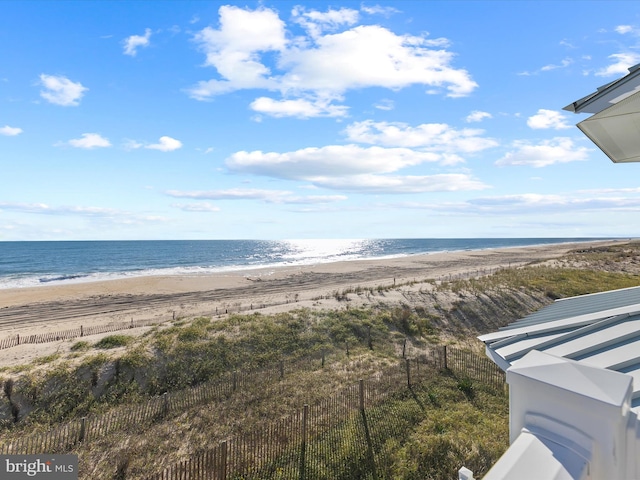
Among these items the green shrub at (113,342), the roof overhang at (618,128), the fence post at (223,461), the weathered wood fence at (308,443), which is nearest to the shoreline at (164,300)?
the green shrub at (113,342)

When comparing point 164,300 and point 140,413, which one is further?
point 164,300

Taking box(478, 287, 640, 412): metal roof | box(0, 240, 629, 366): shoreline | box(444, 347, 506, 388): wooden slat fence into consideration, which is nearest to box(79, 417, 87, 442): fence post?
box(0, 240, 629, 366): shoreline

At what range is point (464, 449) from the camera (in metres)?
9.42

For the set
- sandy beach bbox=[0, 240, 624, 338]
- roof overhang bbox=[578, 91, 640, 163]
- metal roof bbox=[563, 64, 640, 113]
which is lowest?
sandy beach bbox=[0, 240, 624, 338]

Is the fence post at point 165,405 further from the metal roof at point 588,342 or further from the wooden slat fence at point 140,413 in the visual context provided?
the metal roof at point 588,342

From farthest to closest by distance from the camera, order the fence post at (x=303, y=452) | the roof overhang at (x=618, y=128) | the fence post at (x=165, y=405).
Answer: the fence post at (x=165, y=405) < the fence post at (x=303, y=452) < the roof overhang at (x=618, y=128)

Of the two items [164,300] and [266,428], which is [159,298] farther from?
[266,428]

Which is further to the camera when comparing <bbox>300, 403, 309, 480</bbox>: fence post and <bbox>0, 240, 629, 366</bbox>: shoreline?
<bbox>0, 240, 629, 366</bbox>: shoreline

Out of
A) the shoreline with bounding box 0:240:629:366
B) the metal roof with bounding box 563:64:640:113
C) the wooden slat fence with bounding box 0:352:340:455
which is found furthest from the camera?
the shoreline with bounding box 0:240:629:366

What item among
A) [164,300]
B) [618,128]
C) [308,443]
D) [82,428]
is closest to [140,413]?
[82,428]

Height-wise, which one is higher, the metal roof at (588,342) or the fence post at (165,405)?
the metal roof at (588,342)

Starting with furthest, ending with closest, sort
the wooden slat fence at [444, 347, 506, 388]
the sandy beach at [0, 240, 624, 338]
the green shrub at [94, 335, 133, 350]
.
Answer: the sandy beach at [0, 240, 624, 338] < the green shrub at [94, 335, 133, 350] < the wooden slat fence at [444, 347, 506, 388]

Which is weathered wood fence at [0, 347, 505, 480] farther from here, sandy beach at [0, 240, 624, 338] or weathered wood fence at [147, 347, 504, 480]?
sandy beach at [0, 240, 624, 338]

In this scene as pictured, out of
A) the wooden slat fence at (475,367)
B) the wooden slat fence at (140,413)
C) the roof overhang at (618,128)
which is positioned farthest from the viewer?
the wooden slat fence at (475,367)
